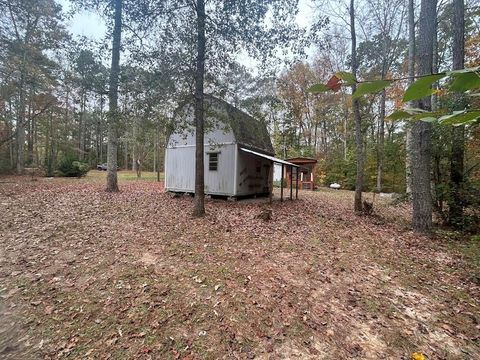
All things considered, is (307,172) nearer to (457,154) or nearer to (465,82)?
(457,154)

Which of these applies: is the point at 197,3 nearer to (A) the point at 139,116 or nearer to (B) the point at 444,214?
(A) the point at 139,116

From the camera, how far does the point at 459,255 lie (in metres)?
4.94

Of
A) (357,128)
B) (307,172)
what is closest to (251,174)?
(357,128)

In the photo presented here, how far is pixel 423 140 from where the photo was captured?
5832 millimetres

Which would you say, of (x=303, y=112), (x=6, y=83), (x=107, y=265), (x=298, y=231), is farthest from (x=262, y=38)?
(x=303, y=112)

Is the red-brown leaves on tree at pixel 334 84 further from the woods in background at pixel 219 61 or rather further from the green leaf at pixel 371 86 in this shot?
the woods in background at pixel 219 61

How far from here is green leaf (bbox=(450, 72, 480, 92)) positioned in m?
0.65

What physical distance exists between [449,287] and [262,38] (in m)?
7.17

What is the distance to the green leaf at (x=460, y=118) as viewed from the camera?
748mm

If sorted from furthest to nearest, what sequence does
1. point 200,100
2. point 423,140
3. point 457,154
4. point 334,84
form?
point 200,100 < point 457,154 < point 423,140 < point 334,84

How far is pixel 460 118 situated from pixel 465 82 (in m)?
0.17

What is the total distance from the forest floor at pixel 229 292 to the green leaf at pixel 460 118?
110 inches

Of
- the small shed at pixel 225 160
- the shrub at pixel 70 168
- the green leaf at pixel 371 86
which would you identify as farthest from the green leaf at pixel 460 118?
the shrub at pixel 70 168

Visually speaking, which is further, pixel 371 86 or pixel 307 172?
pixel 307 172
